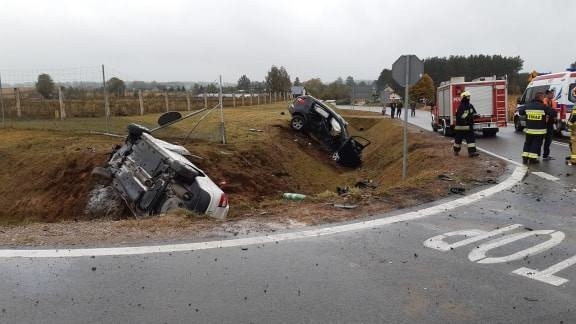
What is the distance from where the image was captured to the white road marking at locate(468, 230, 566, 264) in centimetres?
465

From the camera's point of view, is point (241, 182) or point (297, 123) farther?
point (297, 123)

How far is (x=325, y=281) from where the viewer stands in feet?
13.5

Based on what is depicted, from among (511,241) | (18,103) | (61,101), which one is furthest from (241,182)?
(18,103)

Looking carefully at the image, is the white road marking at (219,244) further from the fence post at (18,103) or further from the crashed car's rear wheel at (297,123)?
the fence post at (18,103)

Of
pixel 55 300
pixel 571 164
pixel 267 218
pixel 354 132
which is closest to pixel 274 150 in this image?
pixel 571 164

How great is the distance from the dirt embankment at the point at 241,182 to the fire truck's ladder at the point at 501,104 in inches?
119

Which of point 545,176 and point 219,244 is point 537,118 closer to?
point 545,176

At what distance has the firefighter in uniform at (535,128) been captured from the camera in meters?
11.0

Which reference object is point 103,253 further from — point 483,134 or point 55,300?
point 483,134

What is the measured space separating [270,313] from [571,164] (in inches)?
395

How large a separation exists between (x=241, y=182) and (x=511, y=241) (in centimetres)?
745

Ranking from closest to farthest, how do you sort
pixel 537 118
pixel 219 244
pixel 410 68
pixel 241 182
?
pixel 219 244, pixel 410 68, pixel 537 118, pixel 241 182

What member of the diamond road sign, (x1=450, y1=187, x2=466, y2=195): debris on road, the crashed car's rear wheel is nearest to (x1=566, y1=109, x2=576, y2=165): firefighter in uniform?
the diamond road sign

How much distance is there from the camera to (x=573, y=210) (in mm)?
6672
